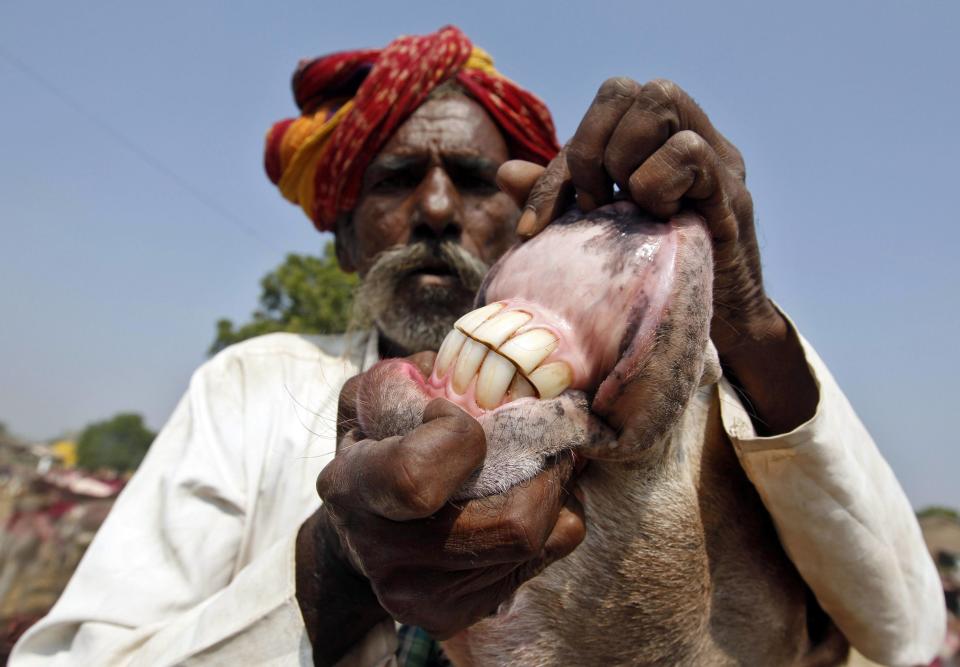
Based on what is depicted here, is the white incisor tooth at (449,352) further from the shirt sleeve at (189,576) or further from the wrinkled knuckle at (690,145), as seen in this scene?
the shirt sleeve at (189,576)

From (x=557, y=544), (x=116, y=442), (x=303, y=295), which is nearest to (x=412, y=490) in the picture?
(x=557, y=544)

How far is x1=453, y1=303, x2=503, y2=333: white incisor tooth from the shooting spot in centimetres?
89

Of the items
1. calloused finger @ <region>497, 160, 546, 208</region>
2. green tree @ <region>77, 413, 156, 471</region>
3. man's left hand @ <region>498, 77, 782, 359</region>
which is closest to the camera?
man's left hand @ <region>498, 77, 782, 359</region>

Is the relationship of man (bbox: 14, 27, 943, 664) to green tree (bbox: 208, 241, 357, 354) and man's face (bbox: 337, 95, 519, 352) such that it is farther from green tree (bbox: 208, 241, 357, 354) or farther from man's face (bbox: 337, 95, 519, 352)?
green tree (bbox: 208, 241, 357, 354)

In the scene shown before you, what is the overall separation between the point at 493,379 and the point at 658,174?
0.33 m

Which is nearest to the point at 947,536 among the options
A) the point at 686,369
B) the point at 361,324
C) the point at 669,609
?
the point at 361,324

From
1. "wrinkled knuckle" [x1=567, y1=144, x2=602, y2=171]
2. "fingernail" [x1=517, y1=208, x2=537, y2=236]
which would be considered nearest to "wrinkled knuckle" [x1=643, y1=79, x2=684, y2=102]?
"wrinkled knuckle" [x1=567, y1=144, x2=602, y2=171]

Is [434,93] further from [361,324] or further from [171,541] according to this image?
[171,541]

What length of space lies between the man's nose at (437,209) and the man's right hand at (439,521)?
5.90 feet

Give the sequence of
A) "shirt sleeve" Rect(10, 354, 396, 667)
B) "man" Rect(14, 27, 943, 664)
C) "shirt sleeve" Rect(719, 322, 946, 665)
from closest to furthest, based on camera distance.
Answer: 1. "man" Rect(14, 27, 943, 664)
2. "shirt sleeve" Rect(719, 322, 946, 665)
3. "shirt sleeve" Rect(10, 354, 396, 667)

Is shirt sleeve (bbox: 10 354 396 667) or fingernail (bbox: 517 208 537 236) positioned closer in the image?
fingernail (bbox: 517 208 537 236)

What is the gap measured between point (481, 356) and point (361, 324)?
2028 millimetres

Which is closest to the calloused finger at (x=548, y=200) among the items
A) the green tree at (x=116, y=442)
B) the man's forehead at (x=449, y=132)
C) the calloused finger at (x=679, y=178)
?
the calloused finger at (x=679, y=178)

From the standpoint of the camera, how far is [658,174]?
3.10 ft
